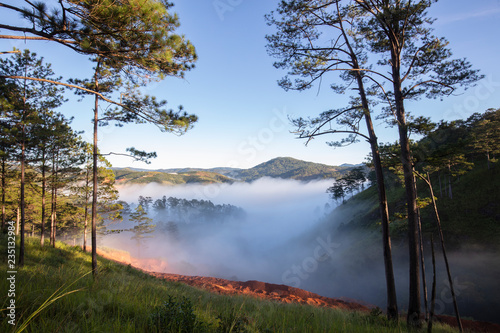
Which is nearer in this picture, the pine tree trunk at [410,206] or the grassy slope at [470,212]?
the pine tree trunk at [410,206]

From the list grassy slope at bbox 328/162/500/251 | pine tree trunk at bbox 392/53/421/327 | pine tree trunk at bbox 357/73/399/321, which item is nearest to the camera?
pine tree trunk at bbox 392/53/421/327

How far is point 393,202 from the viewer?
3853cm

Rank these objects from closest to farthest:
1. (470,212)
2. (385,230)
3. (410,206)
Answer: (410,206)
(385,230)
(470,212)

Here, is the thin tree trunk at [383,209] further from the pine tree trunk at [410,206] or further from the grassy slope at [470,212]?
the grassy slope at [470,212]

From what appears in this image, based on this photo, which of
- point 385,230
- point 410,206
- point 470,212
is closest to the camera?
point 410,206

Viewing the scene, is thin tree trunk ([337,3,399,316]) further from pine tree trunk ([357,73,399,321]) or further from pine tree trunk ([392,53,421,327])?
pine tree trunk ([392,53,421,327])

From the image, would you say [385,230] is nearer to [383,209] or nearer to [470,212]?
[383,209]

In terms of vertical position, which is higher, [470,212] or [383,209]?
[383,209]

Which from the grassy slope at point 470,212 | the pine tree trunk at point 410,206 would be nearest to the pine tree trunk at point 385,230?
the pine tree trunk at point 410,206

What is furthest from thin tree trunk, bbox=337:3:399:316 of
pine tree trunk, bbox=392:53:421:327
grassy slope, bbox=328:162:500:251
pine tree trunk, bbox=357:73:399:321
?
grassy slope, bbox=328:162:500:251

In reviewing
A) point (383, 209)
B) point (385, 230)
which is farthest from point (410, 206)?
point (385, 230)

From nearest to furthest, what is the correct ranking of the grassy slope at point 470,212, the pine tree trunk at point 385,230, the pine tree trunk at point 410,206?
the pine tree trunk at point 410,206, the pine tree trunk at point 385,230, the grassy slope at point 470,212

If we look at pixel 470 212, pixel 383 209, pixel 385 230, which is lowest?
pixel 470 212

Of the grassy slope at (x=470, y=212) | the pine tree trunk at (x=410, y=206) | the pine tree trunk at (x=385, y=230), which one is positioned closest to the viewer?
the pine tree trunk at (x=410, y=206)
